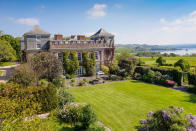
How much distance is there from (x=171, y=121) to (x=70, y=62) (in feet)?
81.3

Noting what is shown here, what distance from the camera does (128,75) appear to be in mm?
27844

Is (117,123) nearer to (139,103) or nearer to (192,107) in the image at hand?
(139,103)

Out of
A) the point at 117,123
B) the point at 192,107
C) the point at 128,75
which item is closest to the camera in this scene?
the point at 117,123

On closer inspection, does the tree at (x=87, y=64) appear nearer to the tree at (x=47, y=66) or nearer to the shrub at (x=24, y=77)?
the tree at (x=47, y=66)

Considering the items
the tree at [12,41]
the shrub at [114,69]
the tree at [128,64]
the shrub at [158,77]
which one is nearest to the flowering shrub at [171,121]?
the shrub at [158,77]

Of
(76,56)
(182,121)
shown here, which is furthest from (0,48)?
(182,121)

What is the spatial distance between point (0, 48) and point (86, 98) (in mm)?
28344

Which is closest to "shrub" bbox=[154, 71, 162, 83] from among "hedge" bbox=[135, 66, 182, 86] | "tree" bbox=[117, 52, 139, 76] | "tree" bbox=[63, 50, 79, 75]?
"hedge" bbox=[135, 66, 182, 86]

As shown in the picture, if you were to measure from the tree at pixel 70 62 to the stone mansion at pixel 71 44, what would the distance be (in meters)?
1.27

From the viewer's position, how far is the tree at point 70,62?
94.8 ft

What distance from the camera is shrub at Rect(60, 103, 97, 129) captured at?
8766mm

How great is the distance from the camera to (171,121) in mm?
6906

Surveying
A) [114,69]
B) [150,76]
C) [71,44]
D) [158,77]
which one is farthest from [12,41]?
[158,77]

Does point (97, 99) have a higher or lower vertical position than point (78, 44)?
lower
